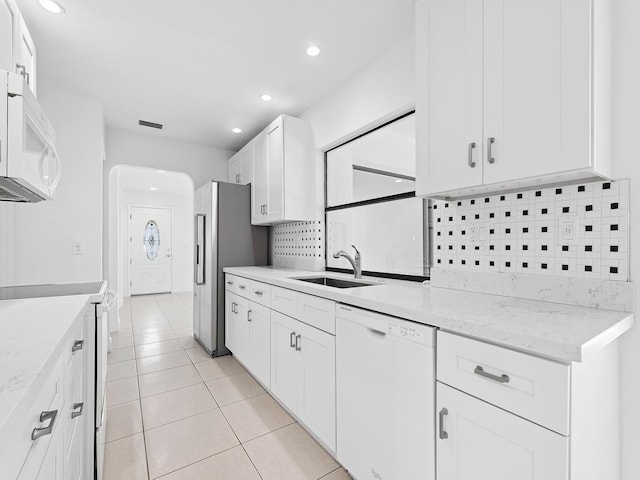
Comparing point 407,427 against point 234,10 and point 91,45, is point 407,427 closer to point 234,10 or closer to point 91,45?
point 234,10

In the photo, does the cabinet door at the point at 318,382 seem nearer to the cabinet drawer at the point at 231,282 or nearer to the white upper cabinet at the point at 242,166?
the cabinet drawer at the point at 231,282

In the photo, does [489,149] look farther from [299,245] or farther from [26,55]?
[26,55]

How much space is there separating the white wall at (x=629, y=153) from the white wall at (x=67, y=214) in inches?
147

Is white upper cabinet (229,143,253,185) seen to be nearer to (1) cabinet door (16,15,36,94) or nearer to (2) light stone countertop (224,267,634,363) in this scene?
(1) cabinet door (16,15,36,94)

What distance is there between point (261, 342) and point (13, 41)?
7.51 ft

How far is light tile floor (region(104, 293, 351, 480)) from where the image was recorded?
1651mm

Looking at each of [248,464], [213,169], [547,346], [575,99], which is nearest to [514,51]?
[575,99]

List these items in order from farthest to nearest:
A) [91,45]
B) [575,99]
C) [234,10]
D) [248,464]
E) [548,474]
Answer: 1. [91,45]
2. [234,10]
3. [248,464]
4. [575,99]
5. [548,474]

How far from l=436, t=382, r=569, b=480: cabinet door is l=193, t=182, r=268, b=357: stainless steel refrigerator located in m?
2.70

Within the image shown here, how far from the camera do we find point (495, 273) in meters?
1.57

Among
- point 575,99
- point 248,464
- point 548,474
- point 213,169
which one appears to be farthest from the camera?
point 213,169

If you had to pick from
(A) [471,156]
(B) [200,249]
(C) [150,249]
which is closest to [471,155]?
(A) [471,156]

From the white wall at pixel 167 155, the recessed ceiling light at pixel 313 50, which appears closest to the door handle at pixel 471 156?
the recessed ceiling light at pixel 313 50

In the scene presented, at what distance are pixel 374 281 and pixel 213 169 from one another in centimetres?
319
